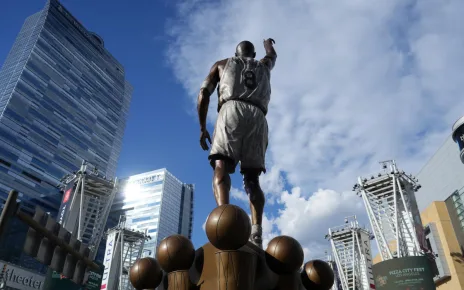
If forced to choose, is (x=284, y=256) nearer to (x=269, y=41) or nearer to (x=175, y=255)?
(x=175, y=255)

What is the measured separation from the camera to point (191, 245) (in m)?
2.84

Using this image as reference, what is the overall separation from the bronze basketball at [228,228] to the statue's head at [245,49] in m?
2.46

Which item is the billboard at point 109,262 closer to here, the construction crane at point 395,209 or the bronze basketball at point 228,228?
the construction crane at point 395,209

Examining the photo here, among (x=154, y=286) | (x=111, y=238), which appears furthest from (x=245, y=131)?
(x=111, y=238)

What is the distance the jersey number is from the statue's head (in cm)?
43

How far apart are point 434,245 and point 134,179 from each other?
90065 millimetres

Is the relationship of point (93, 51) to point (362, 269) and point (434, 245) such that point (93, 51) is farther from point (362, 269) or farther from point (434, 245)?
point (434, 245)

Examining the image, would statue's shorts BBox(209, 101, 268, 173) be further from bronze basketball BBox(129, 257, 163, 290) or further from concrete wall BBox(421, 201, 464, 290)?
concrete wall BBox(421, 201, 464, 290)

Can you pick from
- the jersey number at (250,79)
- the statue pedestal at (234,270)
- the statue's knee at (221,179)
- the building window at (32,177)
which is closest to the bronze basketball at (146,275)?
→ the statue pedestal at (234,270)

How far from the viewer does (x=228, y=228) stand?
2.46 m

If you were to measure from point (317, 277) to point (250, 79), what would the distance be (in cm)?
220

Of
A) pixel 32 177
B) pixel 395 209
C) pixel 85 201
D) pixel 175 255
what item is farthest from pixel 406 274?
pixel 32 177

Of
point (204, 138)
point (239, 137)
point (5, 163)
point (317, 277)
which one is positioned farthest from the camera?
point (5, 163)

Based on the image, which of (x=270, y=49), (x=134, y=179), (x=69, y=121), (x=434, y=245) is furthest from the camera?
(x=134, y=179)
